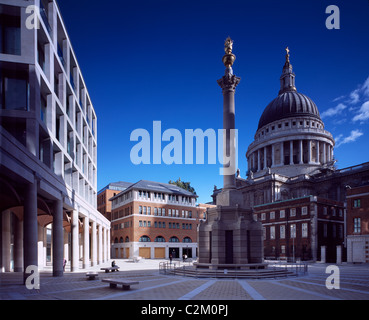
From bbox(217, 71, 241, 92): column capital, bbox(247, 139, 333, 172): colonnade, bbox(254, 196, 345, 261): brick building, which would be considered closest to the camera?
bbox(217, 71, 241, 92): column capital

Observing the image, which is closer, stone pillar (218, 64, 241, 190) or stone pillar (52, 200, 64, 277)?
stone pillar (52, 200, 64, 277)

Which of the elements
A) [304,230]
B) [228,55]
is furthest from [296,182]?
[228,55]

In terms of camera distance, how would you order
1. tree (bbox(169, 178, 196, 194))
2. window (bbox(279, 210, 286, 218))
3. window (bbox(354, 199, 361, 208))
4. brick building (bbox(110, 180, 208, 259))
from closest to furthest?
window (bbox(354, 199, 361, 208))
window (bbox(279, 210, 286, 218))
brick building (bbox(110, 180, 208, 259))
tree (bbox(169, 178, 196, 194))

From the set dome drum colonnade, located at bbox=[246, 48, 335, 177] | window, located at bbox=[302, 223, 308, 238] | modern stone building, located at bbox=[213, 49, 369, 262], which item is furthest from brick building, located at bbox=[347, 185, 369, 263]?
dome drum colonnade, located at bbox=[246, 48, 335, 177]

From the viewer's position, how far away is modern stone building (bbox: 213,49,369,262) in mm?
A: 58344

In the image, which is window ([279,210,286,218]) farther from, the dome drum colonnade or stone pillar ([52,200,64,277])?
stone pillar ([52,200,64,277])

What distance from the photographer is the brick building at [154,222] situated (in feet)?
218

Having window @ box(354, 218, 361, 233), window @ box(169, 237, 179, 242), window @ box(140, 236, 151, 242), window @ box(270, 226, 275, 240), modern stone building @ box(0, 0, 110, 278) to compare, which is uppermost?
modern stone building @ box(0, 0, 110, 278)

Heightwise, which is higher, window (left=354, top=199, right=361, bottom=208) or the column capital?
the column capital

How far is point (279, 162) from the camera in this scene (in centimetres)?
9806

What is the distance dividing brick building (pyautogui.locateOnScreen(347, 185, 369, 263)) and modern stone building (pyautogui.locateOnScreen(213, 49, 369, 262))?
6.38 ft

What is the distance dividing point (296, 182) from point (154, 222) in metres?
38.9

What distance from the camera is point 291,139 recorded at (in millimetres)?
96750
